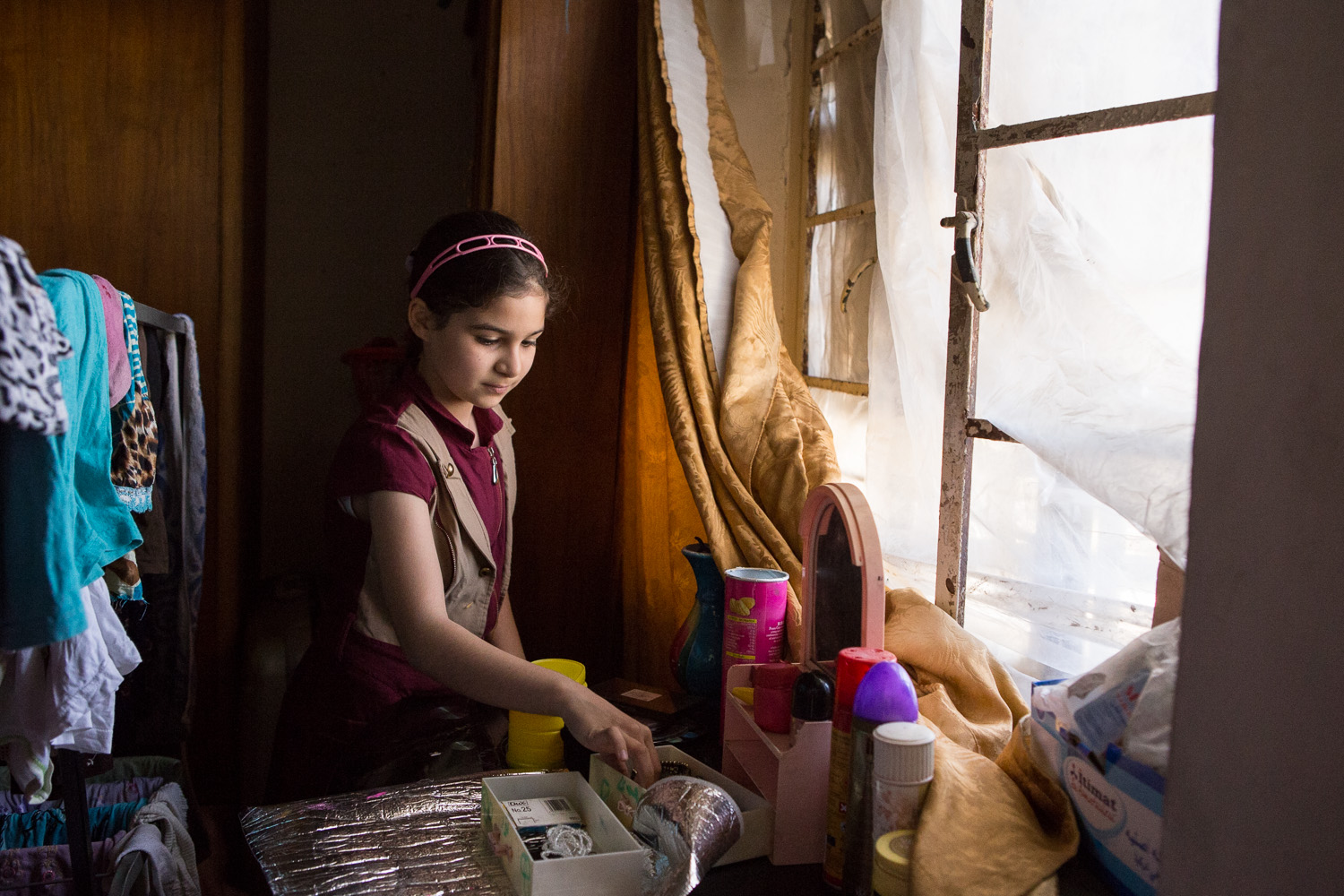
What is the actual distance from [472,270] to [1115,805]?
1.04m

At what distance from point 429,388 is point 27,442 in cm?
64

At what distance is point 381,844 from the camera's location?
877 mm

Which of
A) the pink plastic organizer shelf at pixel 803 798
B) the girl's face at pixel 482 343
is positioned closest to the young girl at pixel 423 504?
the girl's face at pixel 482 343

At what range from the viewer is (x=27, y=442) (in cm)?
77

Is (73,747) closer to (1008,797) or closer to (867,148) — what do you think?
(1008,797)

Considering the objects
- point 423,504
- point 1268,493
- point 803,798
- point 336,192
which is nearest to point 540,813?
point 803,798

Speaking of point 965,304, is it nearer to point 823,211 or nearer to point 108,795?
point 823,211

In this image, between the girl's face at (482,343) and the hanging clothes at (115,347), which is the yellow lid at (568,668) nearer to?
the girl's face at (482,343)

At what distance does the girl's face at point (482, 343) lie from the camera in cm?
128

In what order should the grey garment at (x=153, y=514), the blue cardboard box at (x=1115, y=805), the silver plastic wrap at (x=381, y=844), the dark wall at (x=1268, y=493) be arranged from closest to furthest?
1. the dark wall at (x=1268, y=493)
2. the blue cardboard box at (x=1115, y=805)
3. the silver plastic wrap at (x=381, y=844)
4. the grey garment at (x=153, y=514)

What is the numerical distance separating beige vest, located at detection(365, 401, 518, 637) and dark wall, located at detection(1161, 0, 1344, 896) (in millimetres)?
1057

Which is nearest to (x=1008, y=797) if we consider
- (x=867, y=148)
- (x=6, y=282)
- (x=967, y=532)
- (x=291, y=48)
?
(x=967, y=532)

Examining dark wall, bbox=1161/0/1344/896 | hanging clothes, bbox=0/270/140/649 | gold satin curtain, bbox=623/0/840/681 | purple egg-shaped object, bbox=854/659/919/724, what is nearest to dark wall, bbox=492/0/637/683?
gold satin curtain, bbox=623/0/840/681

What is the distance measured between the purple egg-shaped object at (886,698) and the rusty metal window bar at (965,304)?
0.49 m
